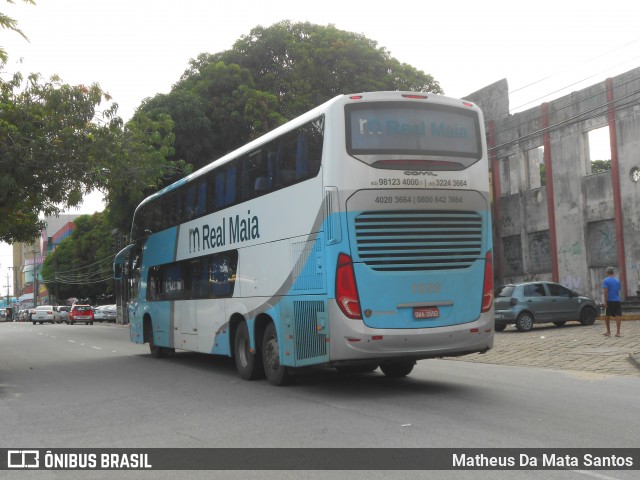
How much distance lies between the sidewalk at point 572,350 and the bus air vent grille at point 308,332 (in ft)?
18.5

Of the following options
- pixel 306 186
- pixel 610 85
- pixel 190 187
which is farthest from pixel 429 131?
pixel 610 85

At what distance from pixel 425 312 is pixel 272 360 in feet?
10.1

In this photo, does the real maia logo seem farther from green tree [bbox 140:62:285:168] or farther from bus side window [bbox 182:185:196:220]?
green tree [bbox 140:62:285:168]

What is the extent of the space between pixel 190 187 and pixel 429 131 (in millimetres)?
6668

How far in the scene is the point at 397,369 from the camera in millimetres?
12242

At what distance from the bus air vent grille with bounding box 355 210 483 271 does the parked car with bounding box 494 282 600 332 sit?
42.0ft

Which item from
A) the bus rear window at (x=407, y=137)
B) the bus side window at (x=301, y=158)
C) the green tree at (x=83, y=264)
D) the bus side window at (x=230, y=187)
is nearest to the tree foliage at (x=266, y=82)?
the bus side window at (x=230, y=187)

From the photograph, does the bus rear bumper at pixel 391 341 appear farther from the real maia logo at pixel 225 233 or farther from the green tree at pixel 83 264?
the green tree at pixel 83 264

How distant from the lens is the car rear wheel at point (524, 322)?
2238cm

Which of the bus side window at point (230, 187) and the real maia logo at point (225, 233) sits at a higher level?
the bus side window at point (230, 187)

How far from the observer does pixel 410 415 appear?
8.41 meters

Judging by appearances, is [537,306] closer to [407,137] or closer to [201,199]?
[201,199]

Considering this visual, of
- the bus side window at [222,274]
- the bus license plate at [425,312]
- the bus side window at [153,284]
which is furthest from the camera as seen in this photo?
the bus side window at [153,284]
